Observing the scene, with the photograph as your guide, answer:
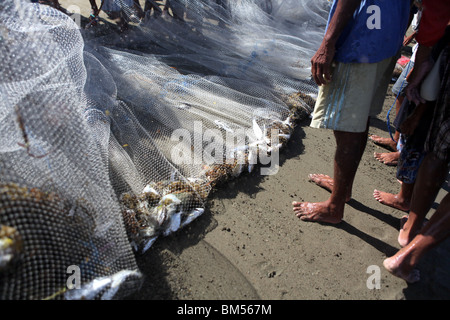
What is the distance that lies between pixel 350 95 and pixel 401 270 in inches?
42.5

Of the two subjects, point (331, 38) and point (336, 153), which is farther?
point (336, 153)

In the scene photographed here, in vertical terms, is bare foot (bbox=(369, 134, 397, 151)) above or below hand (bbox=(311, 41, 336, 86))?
below

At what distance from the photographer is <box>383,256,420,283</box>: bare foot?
1.84 meters

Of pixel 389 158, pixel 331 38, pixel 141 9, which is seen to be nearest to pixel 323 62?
pixel 331 38

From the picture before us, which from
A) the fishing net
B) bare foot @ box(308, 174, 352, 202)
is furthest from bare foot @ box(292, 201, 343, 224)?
the fishing net

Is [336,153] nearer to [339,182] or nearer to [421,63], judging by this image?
→ [339,182]

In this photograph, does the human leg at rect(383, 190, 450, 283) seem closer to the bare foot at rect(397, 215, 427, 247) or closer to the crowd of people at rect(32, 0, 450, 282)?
the crowd of people at rect(32, 0, 450, 282)

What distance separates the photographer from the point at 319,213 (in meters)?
2.23

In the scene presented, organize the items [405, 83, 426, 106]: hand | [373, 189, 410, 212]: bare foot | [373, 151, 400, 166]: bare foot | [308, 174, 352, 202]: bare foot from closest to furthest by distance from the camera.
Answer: [405, 83, 426, 106]: hand < [373, 189, 410, 212]: bare foot < [308, 174, 352, 202]: bare foot < [373, 151, 400, 166]: bare foot

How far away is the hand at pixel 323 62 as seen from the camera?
69.4 inches

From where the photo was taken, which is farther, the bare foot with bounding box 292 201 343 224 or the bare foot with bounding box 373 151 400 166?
the bare foot with bounding box 373 151 400 166

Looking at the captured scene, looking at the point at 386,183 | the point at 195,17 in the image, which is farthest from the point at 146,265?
the point at 195,17

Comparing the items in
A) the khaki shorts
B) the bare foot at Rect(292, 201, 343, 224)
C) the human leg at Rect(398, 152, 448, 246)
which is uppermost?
the khaki shorts

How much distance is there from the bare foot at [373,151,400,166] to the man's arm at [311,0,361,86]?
1.55m
